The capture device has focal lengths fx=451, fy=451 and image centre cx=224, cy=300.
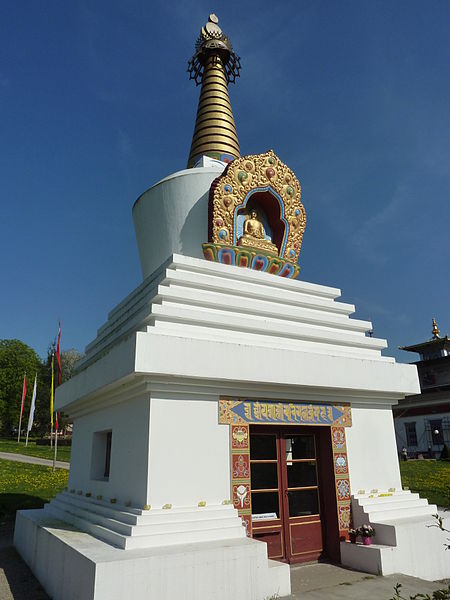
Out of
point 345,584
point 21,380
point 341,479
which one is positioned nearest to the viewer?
point 345,584

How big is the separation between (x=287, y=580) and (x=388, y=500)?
2818mm

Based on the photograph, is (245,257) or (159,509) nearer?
(159,509)

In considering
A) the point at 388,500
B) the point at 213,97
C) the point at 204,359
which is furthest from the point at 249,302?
the point at 213,97

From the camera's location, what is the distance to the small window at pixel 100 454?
8375 mm

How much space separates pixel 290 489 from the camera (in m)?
7.21

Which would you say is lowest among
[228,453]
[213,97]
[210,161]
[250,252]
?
[228,453]

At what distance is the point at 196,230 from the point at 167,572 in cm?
696

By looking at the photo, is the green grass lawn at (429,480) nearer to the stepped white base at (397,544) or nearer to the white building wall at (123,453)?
the stepped white base at (397,544)

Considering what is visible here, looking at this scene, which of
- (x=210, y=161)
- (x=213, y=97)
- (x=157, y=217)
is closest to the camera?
(x=157, y=217)

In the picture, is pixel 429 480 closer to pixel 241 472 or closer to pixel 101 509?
pixel 241 472

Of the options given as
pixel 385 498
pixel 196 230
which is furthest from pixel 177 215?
pixel 385 498

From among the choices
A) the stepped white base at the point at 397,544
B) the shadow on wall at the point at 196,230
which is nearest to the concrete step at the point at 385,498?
the stepped white base at the point at 397,544

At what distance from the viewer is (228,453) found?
21.4 ft

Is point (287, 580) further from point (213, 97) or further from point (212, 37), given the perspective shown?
point (212, 37)
